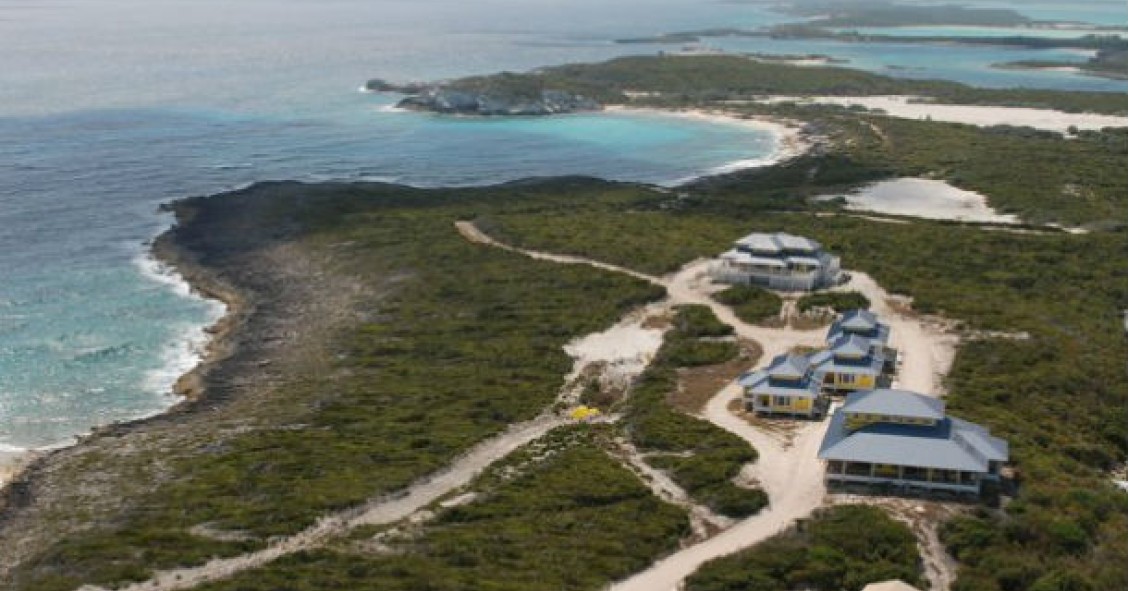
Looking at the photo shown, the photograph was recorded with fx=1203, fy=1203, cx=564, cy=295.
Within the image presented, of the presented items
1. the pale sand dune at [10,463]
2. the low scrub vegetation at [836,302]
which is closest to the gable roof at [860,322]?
the low scrub vegetation at [836,302]

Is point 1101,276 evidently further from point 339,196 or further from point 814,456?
point 339,196

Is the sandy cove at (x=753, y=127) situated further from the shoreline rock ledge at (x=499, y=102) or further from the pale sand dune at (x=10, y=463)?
the pale sand dune at (x=10, y=463)

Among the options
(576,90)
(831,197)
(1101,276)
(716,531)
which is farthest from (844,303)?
(576,90)

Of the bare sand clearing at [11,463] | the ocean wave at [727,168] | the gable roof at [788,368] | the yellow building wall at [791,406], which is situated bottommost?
the bare sand clearing at [11,463]

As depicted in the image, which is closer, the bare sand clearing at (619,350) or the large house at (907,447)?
the large house at (907,447)

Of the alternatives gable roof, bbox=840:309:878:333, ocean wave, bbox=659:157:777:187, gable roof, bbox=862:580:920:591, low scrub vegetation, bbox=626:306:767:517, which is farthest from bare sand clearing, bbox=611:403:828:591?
ocean wave, bbox=659:157:777:187

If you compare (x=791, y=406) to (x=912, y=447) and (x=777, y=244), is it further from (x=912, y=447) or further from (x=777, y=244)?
(x=777, y=244)

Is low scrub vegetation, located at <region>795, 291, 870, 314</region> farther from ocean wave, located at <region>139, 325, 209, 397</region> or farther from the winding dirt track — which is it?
ocean wave, located at <region>139, 325, 209, 397</region>

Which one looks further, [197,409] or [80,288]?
[80,288]
